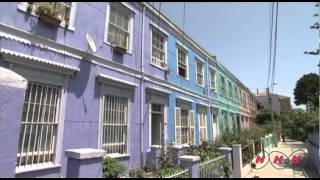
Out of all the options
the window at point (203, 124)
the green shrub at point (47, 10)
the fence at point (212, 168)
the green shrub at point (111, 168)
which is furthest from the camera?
the window at point (203, 124)

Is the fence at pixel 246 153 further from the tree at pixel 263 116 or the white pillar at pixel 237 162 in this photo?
the tree at pixel 263 116

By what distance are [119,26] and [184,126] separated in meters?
6.72

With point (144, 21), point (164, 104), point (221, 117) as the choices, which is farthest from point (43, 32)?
point (221, 117)

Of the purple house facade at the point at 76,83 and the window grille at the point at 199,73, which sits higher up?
the window grille at the point at 199,73

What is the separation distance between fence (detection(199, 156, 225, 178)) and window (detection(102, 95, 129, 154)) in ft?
9.77

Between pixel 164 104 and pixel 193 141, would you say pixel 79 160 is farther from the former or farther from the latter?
pixel 193 141

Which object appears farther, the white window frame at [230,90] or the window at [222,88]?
the white window frame at [230,90]

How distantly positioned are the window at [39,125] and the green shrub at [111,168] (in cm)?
161

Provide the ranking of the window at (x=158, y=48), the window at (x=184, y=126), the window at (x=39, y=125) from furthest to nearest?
the window at (x=184, y=126), the window at (x=158, y=48), the window at (x=39, y=125)

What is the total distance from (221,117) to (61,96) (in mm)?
16302

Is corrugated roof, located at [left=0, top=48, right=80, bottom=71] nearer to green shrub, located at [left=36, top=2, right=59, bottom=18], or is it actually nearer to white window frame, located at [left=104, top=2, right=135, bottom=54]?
green shrub, located at [left=36, top=2, right=59, bottom=18]

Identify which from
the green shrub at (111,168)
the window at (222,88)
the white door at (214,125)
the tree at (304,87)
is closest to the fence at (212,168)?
the green shrub at (111,168)

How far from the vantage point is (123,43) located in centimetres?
1024

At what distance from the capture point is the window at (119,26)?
961 cm
